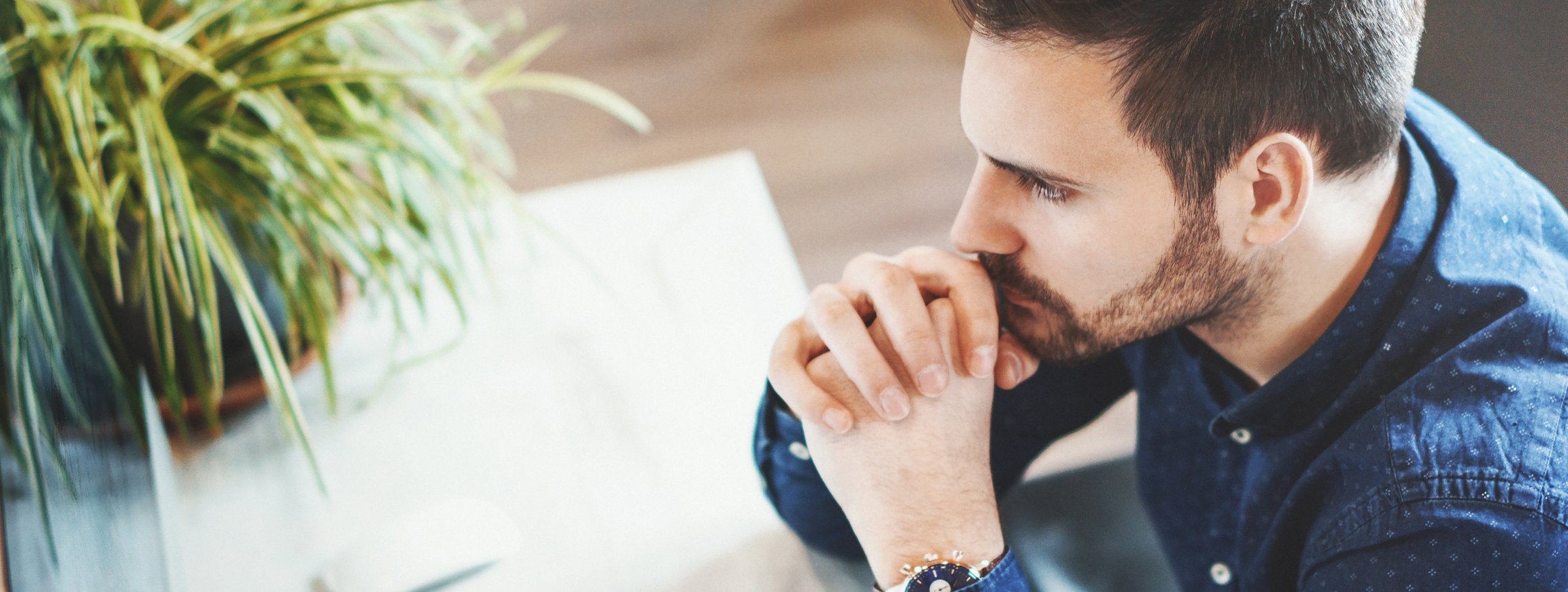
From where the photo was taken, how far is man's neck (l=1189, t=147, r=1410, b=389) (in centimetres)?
83

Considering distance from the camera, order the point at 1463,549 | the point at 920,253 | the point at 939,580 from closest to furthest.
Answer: the point at 1463,549, the point at 939,580, the point at 920,253

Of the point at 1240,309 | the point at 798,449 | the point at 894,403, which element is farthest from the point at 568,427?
the point at 1240,309

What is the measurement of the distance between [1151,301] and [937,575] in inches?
11.1

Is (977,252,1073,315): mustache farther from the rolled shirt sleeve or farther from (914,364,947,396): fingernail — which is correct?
the rolled shirt sleeve

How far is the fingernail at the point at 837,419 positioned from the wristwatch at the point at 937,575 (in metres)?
0.12

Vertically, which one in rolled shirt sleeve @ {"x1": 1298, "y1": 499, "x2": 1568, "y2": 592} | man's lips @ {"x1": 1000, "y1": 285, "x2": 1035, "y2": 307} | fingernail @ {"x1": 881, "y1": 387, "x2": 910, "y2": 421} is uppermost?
man's lips @ {"x1": 1000, "y1": 285, "x2": 1035, "y2": 307}

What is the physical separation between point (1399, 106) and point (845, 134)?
158 centimetres

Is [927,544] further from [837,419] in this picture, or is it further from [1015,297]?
[1015,297]

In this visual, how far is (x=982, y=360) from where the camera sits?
873mm

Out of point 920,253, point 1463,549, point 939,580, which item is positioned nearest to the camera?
point 1463,549

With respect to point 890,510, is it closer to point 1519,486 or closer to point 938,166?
point 1519,486

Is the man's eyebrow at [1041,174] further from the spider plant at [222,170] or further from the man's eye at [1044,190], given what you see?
the spider plant at [222,170]

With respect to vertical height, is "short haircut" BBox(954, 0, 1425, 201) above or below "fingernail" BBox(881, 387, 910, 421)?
above

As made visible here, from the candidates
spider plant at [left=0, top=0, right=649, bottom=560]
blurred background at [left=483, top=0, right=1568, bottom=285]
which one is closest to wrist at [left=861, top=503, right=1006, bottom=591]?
spider plant at [left=0, top=0, right=649, bottom=560]
